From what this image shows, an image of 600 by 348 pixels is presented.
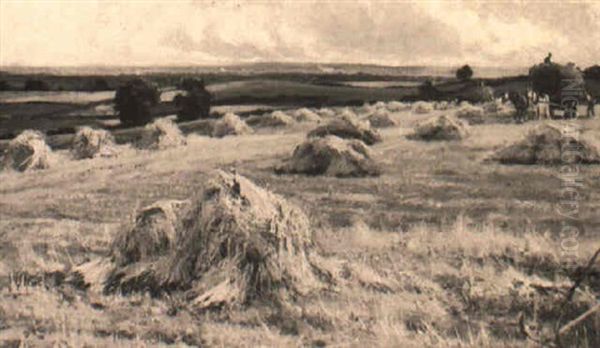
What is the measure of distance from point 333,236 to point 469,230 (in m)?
0.85

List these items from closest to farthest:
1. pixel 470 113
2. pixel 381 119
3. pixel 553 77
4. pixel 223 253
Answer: pixel 223 253 → pixel 553 77 → pixel 470 113 → pixel 381 119

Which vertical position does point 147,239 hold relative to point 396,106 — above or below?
below

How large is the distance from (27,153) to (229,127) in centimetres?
178

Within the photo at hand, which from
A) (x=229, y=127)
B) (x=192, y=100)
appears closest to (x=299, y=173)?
(x=229, y=127)

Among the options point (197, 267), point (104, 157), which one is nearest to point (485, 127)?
point (197, 267)

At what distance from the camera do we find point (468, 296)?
4.05 meters

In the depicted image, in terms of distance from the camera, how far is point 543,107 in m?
5.04

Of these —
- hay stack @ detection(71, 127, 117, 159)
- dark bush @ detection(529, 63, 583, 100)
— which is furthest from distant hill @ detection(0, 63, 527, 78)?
hay stack @ detection(71, 127, 117, 159)

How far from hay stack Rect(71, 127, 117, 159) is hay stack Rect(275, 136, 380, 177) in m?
1.58

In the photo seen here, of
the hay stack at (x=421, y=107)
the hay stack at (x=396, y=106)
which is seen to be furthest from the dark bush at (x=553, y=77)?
the hay stack at (x=396, y=106)

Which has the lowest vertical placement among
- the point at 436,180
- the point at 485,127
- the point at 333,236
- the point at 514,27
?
the point at 333,236

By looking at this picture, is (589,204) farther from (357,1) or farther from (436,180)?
(357,1)

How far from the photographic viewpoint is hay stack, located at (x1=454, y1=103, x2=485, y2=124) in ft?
17.5

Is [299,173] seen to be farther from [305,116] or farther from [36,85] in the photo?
[36,85]
